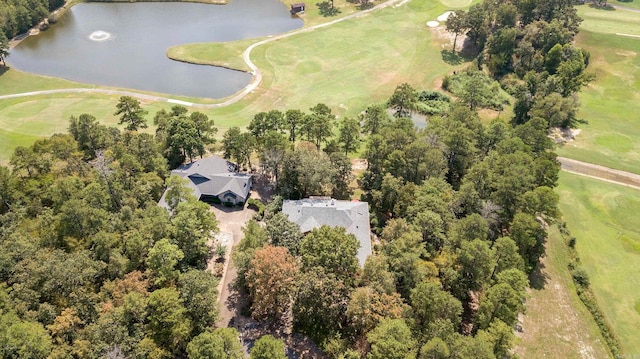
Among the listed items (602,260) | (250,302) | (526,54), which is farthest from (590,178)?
(250,302)

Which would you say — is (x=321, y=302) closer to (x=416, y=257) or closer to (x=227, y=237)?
(x=416, y=257)

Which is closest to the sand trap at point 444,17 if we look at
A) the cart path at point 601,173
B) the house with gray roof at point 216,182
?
the cart path at point 601,173

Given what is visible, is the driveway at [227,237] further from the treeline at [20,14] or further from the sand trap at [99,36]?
the treeline at [20,14]

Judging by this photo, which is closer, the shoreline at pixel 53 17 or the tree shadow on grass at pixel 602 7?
the shoreline at pixel 53 17

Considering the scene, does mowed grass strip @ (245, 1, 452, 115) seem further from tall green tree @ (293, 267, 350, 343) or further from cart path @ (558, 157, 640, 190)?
tall green tree @ (293, 267, 350, 343)

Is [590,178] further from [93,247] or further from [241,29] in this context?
[241,29]

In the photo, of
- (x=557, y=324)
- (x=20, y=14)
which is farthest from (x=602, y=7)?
(x=20, y=14)
